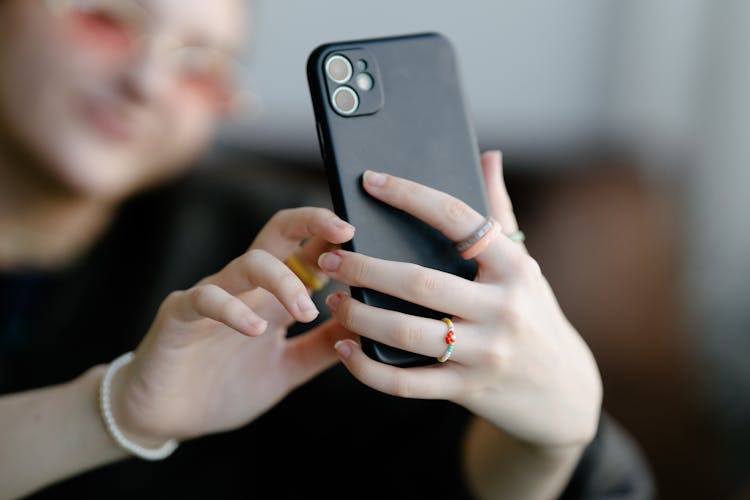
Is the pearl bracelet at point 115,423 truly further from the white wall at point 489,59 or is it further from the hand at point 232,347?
the white wall at point 489,59

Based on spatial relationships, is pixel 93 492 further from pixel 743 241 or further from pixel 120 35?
pixel 743 241

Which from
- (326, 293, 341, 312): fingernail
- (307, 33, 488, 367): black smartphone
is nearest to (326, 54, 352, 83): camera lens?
(307, 33, 488, 367): black smartphone

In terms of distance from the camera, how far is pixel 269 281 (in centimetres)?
35

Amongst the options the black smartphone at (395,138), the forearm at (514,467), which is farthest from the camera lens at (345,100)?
the forearm at (514,467)

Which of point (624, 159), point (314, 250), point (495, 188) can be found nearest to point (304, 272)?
point (314, 250)

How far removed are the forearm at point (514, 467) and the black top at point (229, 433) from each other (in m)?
0.02

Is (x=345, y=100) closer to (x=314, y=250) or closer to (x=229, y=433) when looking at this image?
(x=314, y=250)

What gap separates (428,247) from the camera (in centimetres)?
38

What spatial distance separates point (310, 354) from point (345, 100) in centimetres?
14

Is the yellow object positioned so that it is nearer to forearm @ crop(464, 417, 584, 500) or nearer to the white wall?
forearm @ crop(464, 417, 584, 500)

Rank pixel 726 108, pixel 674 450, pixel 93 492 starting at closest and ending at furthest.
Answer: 1. pixel 93 492
2. pixel 674 450
3. pixel 726 108

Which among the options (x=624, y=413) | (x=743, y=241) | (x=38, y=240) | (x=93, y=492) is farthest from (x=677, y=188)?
(x=93, y=492)

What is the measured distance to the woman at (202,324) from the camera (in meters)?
0.36

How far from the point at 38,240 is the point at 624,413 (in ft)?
2.58
